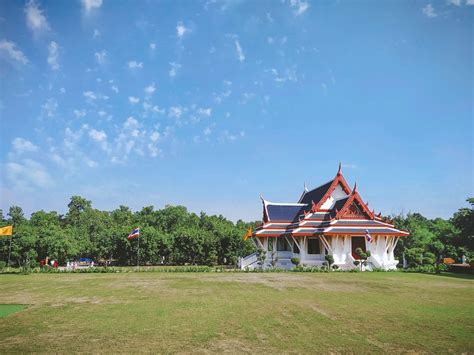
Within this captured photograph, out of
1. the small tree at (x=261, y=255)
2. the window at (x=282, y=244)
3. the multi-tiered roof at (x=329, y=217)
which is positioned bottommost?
the small tree at (x=261, y=255)

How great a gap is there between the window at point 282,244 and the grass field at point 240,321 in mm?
21417

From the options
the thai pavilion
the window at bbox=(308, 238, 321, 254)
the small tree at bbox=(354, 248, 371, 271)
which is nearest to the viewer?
Result: the small tree at bbox=(354, 248, 371, 271)

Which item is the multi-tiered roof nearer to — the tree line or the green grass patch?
the tree line

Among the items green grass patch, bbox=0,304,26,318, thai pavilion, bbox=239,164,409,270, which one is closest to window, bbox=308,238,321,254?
thai pavilion, bbox=239,164,409,270

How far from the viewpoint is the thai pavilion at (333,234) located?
1219 inches

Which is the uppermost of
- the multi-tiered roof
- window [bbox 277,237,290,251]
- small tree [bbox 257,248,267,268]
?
the multi-tiered roof

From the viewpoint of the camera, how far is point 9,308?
38.9 ft

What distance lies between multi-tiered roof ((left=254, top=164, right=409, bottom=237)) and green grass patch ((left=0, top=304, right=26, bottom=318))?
23.3 m

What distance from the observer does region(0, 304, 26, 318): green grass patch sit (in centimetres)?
1094

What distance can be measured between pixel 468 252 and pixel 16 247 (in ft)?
144

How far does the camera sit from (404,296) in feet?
47.4

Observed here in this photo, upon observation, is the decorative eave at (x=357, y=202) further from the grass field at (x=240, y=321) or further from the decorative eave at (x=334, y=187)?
the grass field at (x=240, y=321)

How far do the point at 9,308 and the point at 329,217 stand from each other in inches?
1104

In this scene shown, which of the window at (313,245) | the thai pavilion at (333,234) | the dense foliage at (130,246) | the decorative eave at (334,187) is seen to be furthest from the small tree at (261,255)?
the dense foliage at (130,246)
